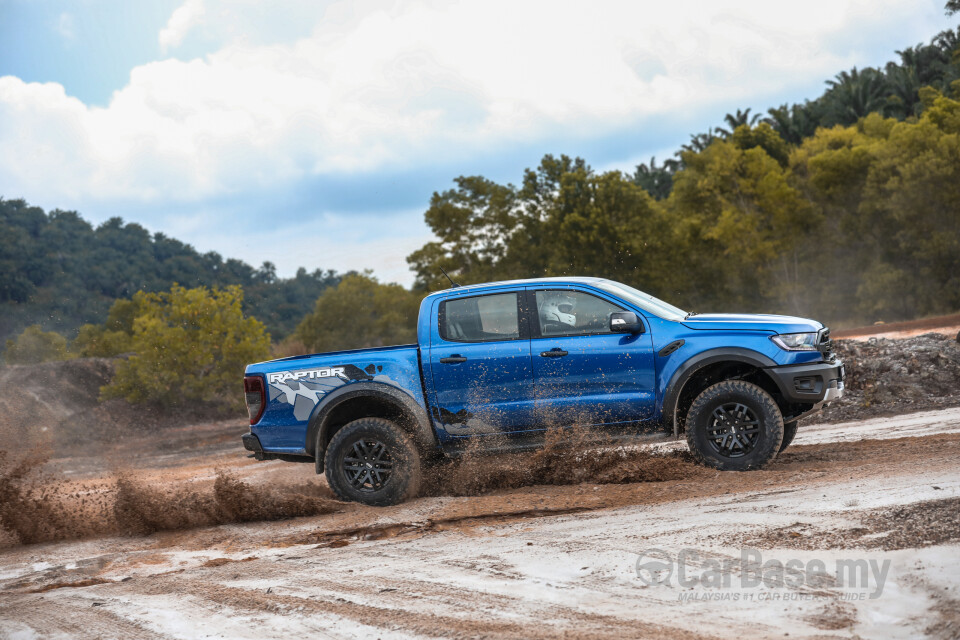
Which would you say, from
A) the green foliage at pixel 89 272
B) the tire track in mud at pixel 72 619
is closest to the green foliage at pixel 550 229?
the green foliage at pixel 89 272

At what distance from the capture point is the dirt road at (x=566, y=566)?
4.05 m

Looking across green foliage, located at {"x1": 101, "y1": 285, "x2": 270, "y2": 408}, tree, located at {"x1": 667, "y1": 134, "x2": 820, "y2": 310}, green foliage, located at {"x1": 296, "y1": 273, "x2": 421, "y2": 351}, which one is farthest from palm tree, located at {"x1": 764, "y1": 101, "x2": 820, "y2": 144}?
green foliage, located at {"x1": 101, "y1": 285, "x2": 270, "y2": 408}

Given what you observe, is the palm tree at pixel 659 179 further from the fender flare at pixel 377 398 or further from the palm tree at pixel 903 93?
the fender flare at pixel 377 398

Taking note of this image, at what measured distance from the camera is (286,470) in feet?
41.3

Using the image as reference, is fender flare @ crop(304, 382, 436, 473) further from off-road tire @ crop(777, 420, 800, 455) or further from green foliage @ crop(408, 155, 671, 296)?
green foliage @ crop(408, 155, 671, 296)

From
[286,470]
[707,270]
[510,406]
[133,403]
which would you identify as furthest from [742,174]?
[510,406]

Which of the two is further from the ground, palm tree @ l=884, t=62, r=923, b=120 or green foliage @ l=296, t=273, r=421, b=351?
palm tree @ l=884, t=62, r=923, b=120

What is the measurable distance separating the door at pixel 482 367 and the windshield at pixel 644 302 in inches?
33.8

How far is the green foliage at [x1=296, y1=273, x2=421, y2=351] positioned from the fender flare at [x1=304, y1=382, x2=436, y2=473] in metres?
43.3

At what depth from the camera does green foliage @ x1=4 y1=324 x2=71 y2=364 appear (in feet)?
134

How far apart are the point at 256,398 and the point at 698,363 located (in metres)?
4.03

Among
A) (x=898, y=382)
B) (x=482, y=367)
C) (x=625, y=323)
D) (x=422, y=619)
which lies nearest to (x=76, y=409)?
(x=482, y=367)

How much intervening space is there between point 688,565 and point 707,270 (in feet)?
165

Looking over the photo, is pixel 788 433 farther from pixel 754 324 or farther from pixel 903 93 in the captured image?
pixel 903 93
